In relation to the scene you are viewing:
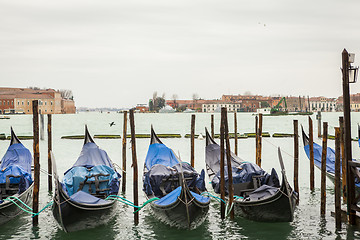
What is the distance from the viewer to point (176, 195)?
6.00 metres

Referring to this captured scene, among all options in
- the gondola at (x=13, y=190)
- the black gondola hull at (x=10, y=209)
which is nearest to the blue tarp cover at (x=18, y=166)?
the gondola at (x=13, y=190)

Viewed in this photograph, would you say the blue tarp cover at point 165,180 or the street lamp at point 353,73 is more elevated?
the street lamp at point 353,73

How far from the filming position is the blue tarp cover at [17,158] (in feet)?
26.9

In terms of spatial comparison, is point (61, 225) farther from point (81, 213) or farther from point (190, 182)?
point (190, 182)

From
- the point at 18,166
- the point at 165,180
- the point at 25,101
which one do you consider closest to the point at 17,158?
the point at 18,166

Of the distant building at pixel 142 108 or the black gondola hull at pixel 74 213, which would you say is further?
the distant building at pixel 142 108

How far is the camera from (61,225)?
5.71 meters

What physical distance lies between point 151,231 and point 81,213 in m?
1.03

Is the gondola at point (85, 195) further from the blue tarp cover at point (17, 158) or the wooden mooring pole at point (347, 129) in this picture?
the wooden mooring pole at point (347, 129)

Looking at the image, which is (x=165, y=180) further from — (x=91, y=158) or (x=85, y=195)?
(x=91, y=158)

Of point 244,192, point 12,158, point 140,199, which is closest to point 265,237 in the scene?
point 244,192

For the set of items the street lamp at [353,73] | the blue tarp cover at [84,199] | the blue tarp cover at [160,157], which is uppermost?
the street lamp at [353,73]

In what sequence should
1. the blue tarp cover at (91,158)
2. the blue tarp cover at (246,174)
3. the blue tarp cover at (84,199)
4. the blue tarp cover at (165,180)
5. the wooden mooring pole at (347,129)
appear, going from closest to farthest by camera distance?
the wooden mooring pole at (347,129), the blue tarp cover at (84,199), the blue tarp cover at (165,180), the blue tarp cover at (246,174), the blue tarp cover at (91,158)

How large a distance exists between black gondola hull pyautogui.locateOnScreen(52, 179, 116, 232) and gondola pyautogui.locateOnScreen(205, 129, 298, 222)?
6.61 ft
